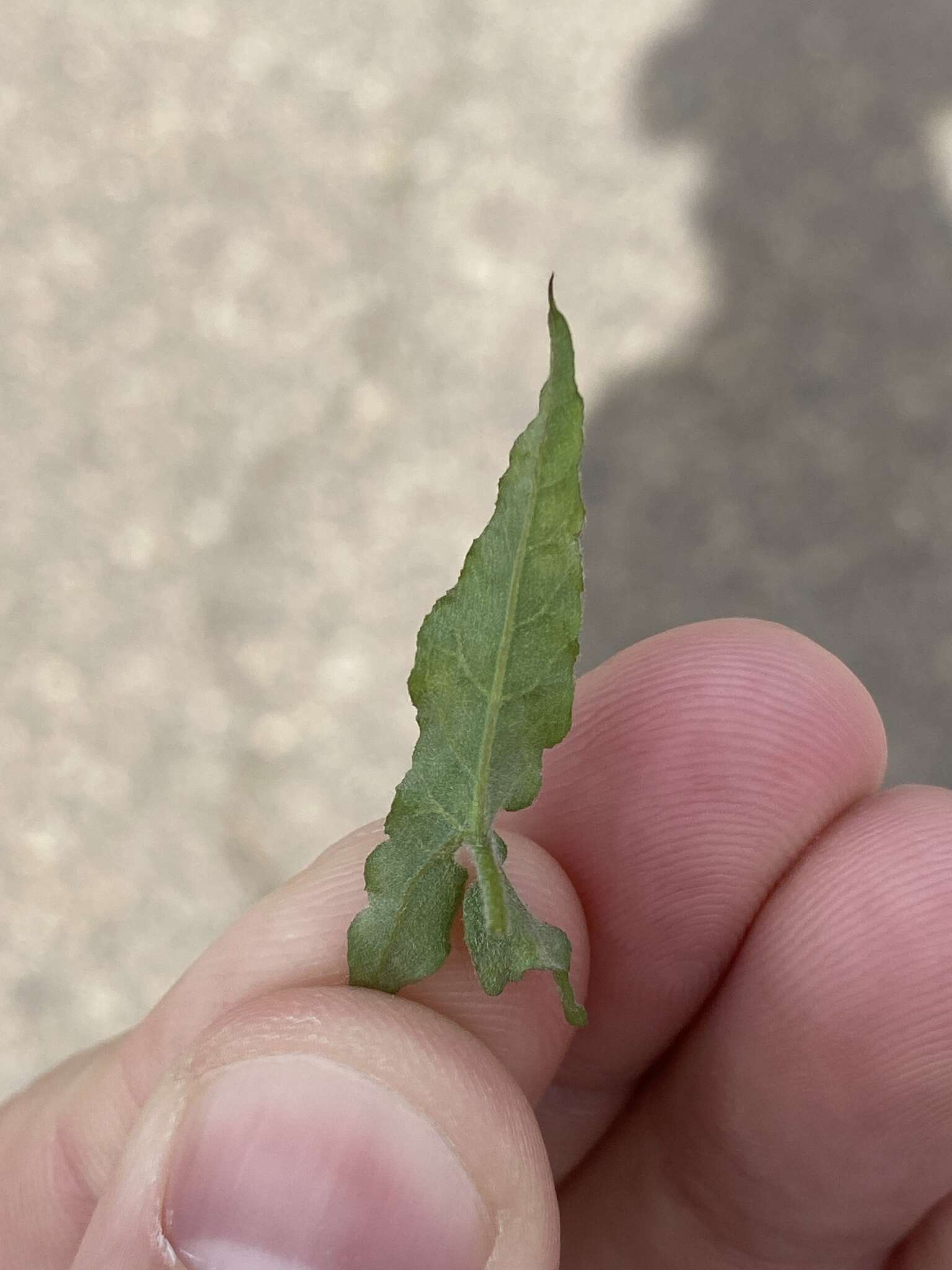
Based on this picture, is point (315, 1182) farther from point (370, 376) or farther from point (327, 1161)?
point (370, 376)

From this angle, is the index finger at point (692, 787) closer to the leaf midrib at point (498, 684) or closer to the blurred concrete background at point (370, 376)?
the leaf midrib at point (498, 684)

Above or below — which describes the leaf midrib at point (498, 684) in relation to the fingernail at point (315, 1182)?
above

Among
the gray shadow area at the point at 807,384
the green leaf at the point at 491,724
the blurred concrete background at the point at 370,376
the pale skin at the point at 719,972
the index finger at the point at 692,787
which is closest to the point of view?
the green leaf at the point at 491,724

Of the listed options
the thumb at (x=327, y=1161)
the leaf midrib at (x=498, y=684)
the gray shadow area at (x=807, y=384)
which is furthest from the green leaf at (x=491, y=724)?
the gray shadow area at (x=807, y=384)

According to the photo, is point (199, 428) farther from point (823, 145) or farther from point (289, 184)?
point (823, 145)

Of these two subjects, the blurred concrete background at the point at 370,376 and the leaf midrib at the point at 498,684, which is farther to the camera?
the blurred concrete background at the point at 370,376

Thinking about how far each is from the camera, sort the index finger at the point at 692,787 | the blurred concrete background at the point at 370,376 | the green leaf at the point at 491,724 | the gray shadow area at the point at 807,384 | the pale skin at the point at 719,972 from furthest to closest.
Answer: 1. the gray shadow area at the point at 807,384
2. the blurred concrete background at the point at 370,376
3. the index finger at the point at 692,787
4. the pale skin at the point at 719,972
5. the green leaf at the point at 491,724

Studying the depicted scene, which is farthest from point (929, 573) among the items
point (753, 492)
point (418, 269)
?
point (418, 269)

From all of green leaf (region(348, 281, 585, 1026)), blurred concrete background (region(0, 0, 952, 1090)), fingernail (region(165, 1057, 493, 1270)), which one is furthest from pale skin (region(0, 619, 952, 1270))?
blurred concrete background (region(0, 0, 952, 1090))
